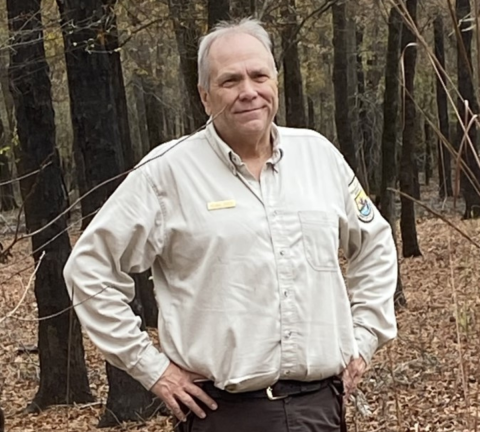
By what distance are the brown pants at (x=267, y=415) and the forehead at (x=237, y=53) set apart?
0.97m

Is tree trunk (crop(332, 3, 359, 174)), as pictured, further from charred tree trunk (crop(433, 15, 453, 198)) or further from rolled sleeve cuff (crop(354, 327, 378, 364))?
rolled sleeve cuff (crop(354, 327, 378, 364))

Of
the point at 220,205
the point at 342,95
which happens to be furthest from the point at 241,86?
the point at 342,95

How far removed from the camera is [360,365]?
3088 mm

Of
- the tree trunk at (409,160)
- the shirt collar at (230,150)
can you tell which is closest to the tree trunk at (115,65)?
the tree trunk at (409,160)

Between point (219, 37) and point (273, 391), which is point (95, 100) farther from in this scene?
point (273, 391)

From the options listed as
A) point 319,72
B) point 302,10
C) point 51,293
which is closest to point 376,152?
point 319,72

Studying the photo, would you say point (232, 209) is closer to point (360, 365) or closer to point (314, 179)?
point (314, 179)

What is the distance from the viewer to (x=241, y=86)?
9.55ft

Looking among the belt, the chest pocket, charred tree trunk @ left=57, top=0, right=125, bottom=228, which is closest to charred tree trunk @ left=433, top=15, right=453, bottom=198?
the chest pocket

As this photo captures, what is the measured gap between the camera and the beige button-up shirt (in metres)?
2.79

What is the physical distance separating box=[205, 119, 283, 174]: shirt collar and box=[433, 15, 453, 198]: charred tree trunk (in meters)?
0.48

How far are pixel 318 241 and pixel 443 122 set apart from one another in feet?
64.4

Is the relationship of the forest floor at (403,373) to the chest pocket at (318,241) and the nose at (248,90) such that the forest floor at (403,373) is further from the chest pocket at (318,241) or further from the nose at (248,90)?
the nose at (248,90)

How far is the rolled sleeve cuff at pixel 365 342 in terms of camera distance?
10.2ft
